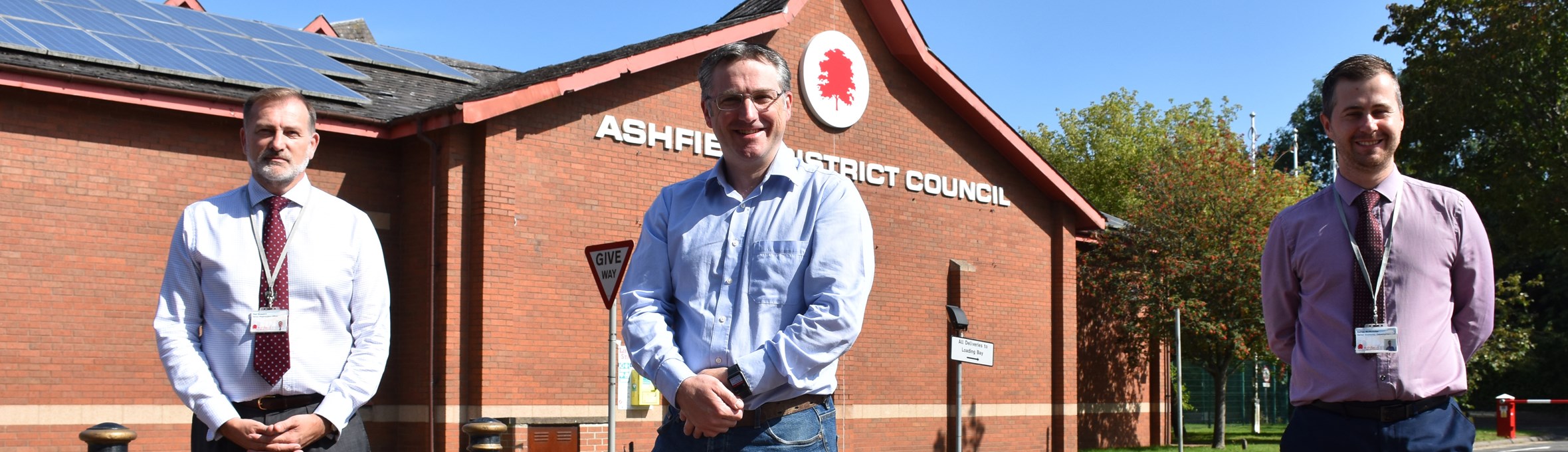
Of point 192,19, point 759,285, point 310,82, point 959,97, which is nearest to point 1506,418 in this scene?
point 959,97

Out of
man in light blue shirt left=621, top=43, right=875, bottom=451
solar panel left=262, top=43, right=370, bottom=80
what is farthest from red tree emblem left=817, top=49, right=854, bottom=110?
man in light blue shirt left=621, top=43, right=875, bottom=451

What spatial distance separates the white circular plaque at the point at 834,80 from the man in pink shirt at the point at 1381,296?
15.2 meters

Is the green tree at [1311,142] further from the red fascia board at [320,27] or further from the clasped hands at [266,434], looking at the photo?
the clasped hands at [266,434]

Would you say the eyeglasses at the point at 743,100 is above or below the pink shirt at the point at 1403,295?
above

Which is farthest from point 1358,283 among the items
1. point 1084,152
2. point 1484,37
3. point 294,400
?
point 1084,152

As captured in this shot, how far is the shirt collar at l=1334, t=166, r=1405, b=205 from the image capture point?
424 cm

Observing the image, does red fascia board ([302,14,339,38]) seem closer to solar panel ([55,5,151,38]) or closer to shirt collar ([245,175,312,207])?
solar panel ([55,5,151,38])

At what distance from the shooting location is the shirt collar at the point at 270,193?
4422mm

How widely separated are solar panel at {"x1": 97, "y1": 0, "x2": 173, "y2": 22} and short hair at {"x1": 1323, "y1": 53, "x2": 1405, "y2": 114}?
15.8m

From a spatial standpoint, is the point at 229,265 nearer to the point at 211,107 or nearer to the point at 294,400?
the point at 294,400

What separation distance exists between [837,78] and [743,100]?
16.4 metres

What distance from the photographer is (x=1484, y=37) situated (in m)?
27.6

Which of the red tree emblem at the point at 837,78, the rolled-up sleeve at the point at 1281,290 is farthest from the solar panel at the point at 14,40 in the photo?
the rolled-up sleeve at the point at 1281,290

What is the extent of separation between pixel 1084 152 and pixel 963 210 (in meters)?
32.3
